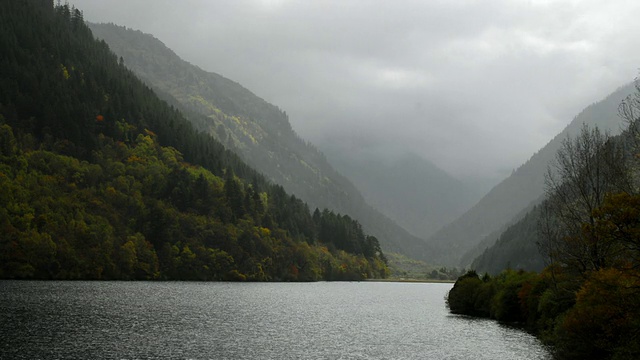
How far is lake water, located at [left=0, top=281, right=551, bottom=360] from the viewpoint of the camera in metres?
62.9

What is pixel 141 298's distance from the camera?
434 feet

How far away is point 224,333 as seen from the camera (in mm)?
80812

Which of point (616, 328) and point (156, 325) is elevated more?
point (616, 328)

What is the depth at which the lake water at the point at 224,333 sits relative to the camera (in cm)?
6294

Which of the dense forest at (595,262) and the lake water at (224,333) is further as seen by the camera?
the lake water at (224,333)

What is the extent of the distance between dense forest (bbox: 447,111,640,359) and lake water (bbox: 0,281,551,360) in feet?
25.2

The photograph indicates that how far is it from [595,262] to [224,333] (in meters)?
50.8

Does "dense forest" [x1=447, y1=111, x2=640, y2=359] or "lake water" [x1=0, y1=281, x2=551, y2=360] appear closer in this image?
"dense forest" [x1=447, y1=111, x2=640, y2=359]

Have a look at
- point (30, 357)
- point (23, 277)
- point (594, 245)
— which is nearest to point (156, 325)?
point (30, 357)

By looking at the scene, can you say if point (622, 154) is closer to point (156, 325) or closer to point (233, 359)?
point (233, 359)

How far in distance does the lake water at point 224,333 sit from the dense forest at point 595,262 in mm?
7686

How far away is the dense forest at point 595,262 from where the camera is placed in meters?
43.9

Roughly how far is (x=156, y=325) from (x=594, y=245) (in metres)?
62.4

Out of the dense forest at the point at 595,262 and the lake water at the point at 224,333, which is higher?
the dense forest at the point at 595,262
